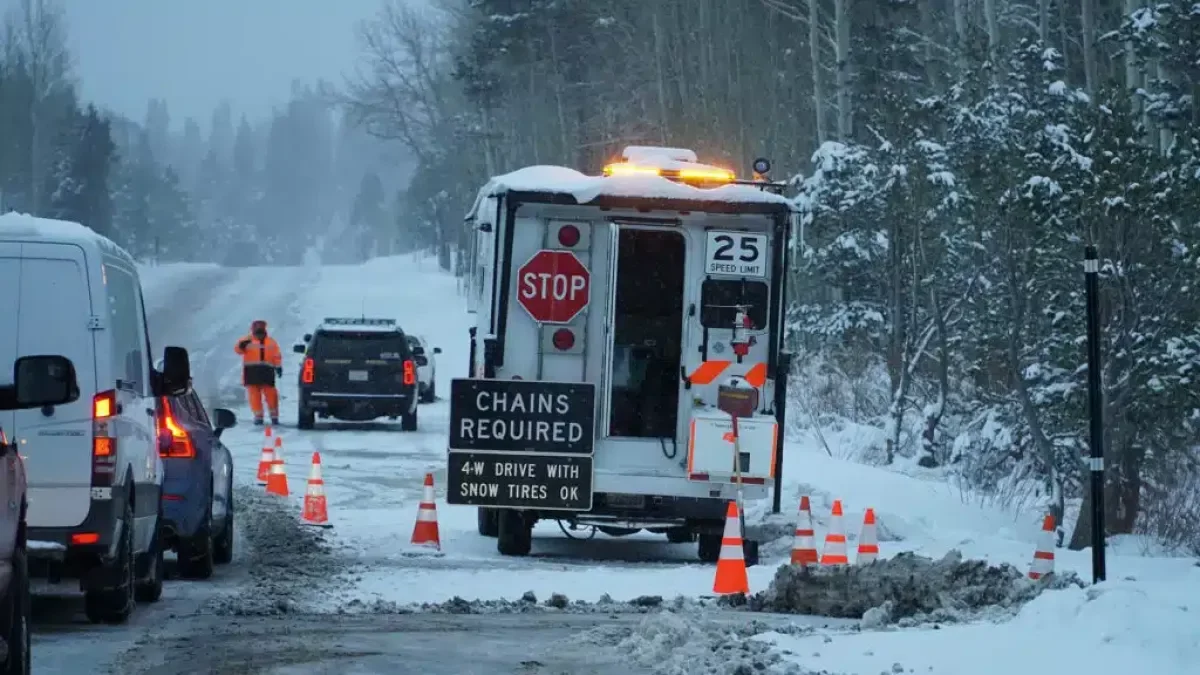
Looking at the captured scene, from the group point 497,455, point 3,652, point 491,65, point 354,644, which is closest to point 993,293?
point 497,455

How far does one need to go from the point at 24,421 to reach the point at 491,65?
56.0m

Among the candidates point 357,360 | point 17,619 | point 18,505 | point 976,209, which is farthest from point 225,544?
point 357,360

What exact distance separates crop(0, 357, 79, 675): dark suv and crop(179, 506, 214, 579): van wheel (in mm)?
5756

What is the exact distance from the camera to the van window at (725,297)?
15.0 metres

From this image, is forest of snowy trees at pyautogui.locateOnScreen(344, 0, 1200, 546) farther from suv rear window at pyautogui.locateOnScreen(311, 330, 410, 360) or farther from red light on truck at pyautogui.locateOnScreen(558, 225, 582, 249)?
suv rear window at pyautogui.locateOnScreen(311, 330, 410, 360)

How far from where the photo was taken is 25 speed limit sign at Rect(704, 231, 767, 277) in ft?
49.1

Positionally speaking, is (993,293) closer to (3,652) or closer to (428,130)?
(3,652)

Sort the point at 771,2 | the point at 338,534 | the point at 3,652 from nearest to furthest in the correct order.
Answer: the point at 3,652 < the point at 338,534 < the point at 771,2

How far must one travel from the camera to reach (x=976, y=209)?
64.0ft

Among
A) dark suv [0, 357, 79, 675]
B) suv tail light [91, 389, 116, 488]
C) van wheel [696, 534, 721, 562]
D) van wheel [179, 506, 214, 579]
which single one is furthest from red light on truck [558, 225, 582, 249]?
dark suv [0, 357, 79, 675]

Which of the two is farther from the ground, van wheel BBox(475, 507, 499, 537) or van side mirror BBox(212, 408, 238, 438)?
van side mirror BBox(212, 408, 238, 438)

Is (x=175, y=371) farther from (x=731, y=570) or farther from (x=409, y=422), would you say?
(x=409, y=422)

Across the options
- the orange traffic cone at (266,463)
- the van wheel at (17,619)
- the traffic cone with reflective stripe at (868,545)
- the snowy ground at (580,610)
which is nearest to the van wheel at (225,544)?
the snowy ground at (580,610)

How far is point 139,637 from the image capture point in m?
10.3
